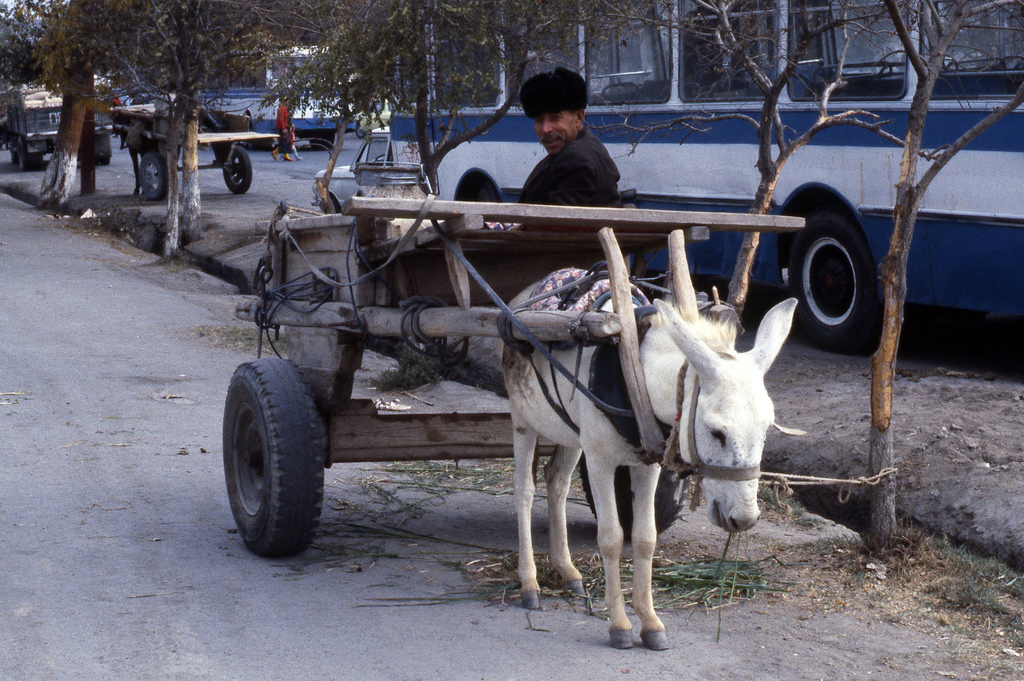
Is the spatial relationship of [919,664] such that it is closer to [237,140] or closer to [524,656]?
[524,656]

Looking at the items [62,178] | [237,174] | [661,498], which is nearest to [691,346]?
[661,498]

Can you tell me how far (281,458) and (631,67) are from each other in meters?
7.00

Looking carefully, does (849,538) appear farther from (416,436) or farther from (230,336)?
(230,336)

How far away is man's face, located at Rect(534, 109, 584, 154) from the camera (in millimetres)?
4953

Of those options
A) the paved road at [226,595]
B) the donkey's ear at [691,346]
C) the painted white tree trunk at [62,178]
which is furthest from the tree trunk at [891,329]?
the painted white tree trunk at [62,178]

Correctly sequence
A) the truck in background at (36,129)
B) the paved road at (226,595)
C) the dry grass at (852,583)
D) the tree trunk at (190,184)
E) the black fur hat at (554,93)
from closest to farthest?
the paved road at (226,595), the dry grass at (852,583), the black fur hat at (554,93), the tree trunk at (190,184), the truck in background at (36,129)

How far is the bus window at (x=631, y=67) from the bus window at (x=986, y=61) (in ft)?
9.18

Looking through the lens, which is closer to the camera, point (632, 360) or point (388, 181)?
point (632, 360)

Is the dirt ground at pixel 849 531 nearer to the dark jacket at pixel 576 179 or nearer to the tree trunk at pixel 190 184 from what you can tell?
the dark jacket at pixel 576 179

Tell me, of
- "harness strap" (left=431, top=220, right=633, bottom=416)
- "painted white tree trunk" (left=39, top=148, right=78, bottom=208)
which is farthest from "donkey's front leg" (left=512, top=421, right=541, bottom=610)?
"painted white tree trunk" (left=39, top=148, right=78, bottom=208)

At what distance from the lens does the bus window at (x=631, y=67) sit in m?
10.2

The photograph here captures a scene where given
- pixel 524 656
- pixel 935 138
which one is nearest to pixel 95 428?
pixel 524 656

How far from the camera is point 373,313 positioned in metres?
4.70

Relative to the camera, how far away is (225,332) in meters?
10.8
